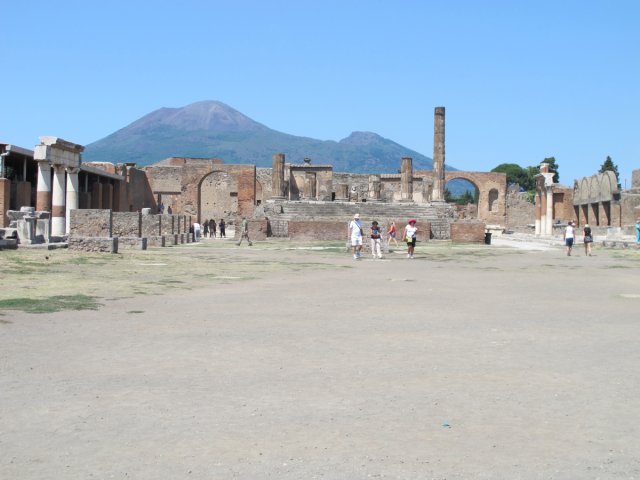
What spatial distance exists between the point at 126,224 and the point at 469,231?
1452cm

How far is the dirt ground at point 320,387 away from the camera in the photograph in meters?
3.92

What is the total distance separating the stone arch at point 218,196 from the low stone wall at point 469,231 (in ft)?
110

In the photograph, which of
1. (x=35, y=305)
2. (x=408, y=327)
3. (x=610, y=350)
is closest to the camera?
(x=610, y=350)

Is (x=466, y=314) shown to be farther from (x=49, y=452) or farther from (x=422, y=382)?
(x=49, y=452)

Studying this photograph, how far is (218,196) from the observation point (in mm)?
65812

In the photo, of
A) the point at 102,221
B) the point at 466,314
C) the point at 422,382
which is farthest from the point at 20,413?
the point at 102,221

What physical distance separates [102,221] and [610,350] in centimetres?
1927

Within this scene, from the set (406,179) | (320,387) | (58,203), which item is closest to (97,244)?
(58,203)

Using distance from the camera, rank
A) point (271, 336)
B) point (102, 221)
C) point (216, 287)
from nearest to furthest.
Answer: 1. point (271, 336)
2. point (216, 287)
3. point (102, 221)

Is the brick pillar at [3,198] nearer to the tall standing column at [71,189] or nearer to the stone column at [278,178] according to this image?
the tall standing column at [71,189]

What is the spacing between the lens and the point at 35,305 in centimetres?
958

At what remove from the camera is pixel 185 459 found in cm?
390

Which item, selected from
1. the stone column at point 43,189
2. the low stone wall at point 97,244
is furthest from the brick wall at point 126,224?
the low stone wall at point 97,244

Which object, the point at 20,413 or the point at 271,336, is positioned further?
the point at 271,336
